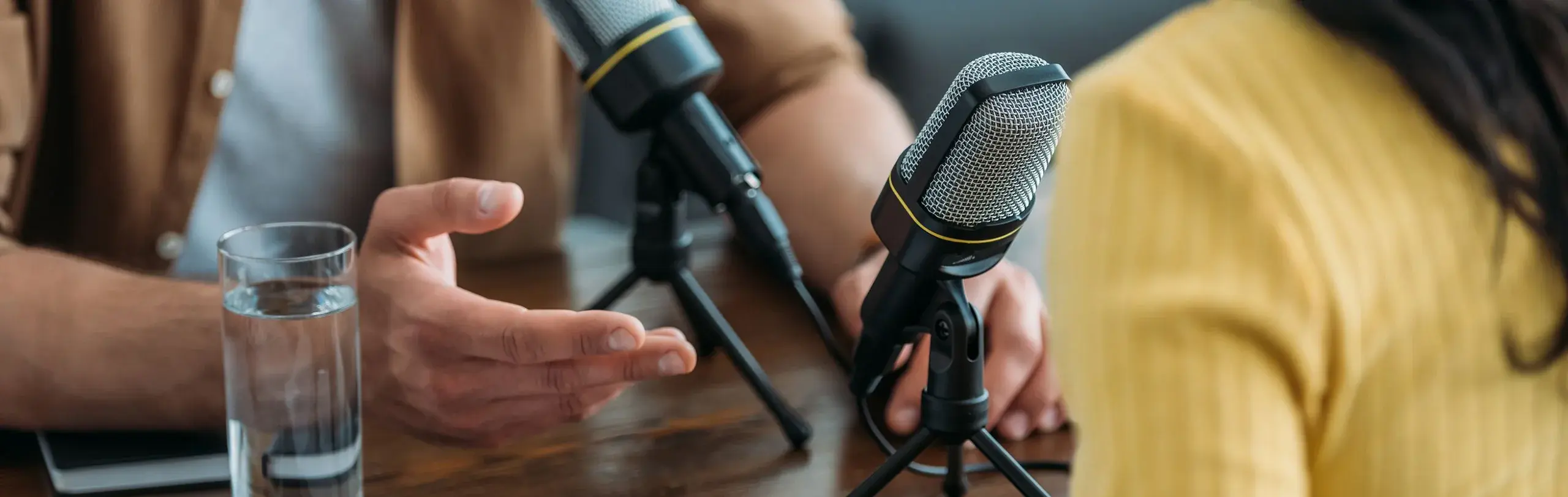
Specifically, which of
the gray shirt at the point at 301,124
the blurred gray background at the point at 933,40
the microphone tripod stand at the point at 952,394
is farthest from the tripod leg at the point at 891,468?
the blurred gray background at the point at 933,40

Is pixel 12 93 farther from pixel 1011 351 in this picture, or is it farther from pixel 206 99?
pixel 1011 351

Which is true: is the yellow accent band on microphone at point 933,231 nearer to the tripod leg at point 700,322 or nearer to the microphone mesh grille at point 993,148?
the microphone mesh grille at point 993,148

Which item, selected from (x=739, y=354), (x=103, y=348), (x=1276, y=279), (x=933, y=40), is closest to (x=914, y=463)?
(x=739, y=354)

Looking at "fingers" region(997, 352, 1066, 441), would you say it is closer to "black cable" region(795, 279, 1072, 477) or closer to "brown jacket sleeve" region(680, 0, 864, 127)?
"black cable" region(795, 279, 1072, 477)

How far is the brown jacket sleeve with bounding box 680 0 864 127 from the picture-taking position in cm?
114

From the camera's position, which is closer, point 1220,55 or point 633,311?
point 1220,55

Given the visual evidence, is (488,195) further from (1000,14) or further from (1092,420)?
(1000,14)

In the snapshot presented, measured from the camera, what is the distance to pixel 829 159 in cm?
105

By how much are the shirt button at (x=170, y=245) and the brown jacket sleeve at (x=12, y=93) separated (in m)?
0.11

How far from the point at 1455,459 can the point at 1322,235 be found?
4.5 inches

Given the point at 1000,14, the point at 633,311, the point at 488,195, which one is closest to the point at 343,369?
the point at 488,195

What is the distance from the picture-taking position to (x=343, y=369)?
2.14 feet

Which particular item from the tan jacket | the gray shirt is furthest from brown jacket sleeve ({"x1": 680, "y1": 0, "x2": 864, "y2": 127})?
the gray shirt

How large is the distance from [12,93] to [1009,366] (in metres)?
0.74
